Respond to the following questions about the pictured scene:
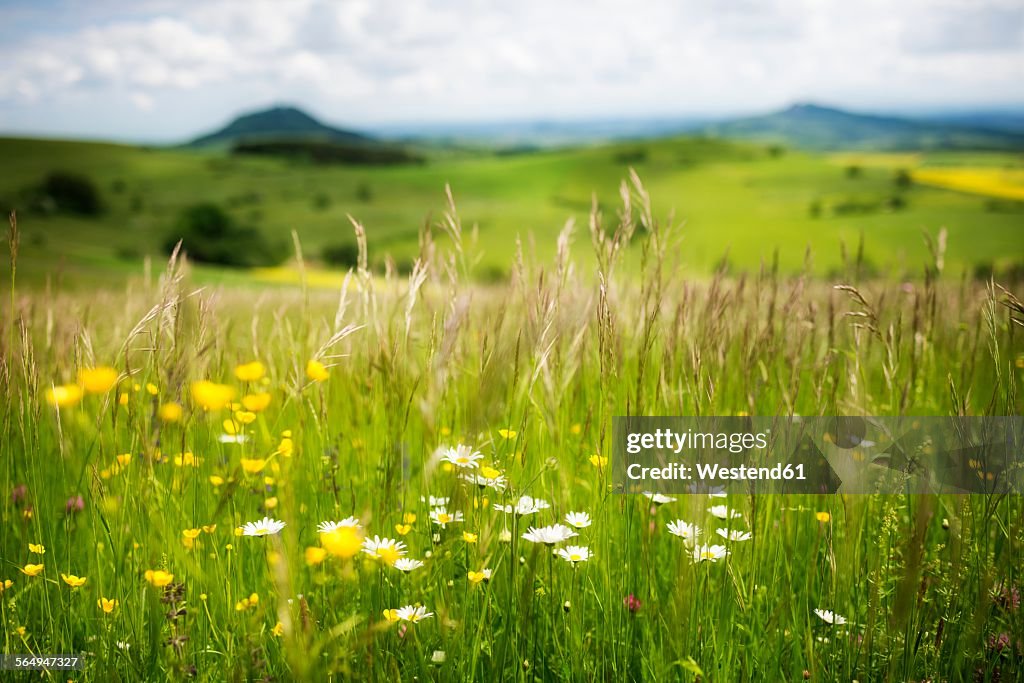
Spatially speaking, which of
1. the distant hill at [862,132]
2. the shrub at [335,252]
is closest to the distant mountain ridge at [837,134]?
the distant hill at [862,132]

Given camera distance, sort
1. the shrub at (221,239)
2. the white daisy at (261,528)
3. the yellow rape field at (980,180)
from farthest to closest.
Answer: the shrub at (221,239) < the yellow rape field at (980,180) < the white daisy at (261,528)

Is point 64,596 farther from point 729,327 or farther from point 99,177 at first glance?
point 99,177

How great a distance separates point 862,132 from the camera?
78.5 metres

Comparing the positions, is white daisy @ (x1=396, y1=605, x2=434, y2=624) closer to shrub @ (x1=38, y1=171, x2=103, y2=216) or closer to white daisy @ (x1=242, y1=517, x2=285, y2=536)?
white daisy @ (x1=242, y1=517, x2=285, y2=536)

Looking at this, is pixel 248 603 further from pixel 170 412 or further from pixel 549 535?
pixel 549 535

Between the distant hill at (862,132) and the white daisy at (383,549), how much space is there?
61.3 m

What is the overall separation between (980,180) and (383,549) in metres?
49.6

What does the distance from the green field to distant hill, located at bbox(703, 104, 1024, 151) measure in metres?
6.21

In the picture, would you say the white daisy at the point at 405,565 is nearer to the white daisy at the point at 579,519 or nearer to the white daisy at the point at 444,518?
the white daisy at the point at 444,518

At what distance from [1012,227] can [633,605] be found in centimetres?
3346

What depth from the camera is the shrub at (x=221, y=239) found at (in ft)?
144

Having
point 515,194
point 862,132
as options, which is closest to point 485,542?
point 515,194

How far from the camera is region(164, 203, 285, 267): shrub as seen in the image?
144ft

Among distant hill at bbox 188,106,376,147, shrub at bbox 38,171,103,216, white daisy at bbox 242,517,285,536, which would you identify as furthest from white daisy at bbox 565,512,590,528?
distant hill at bbox 188,106,376,147
